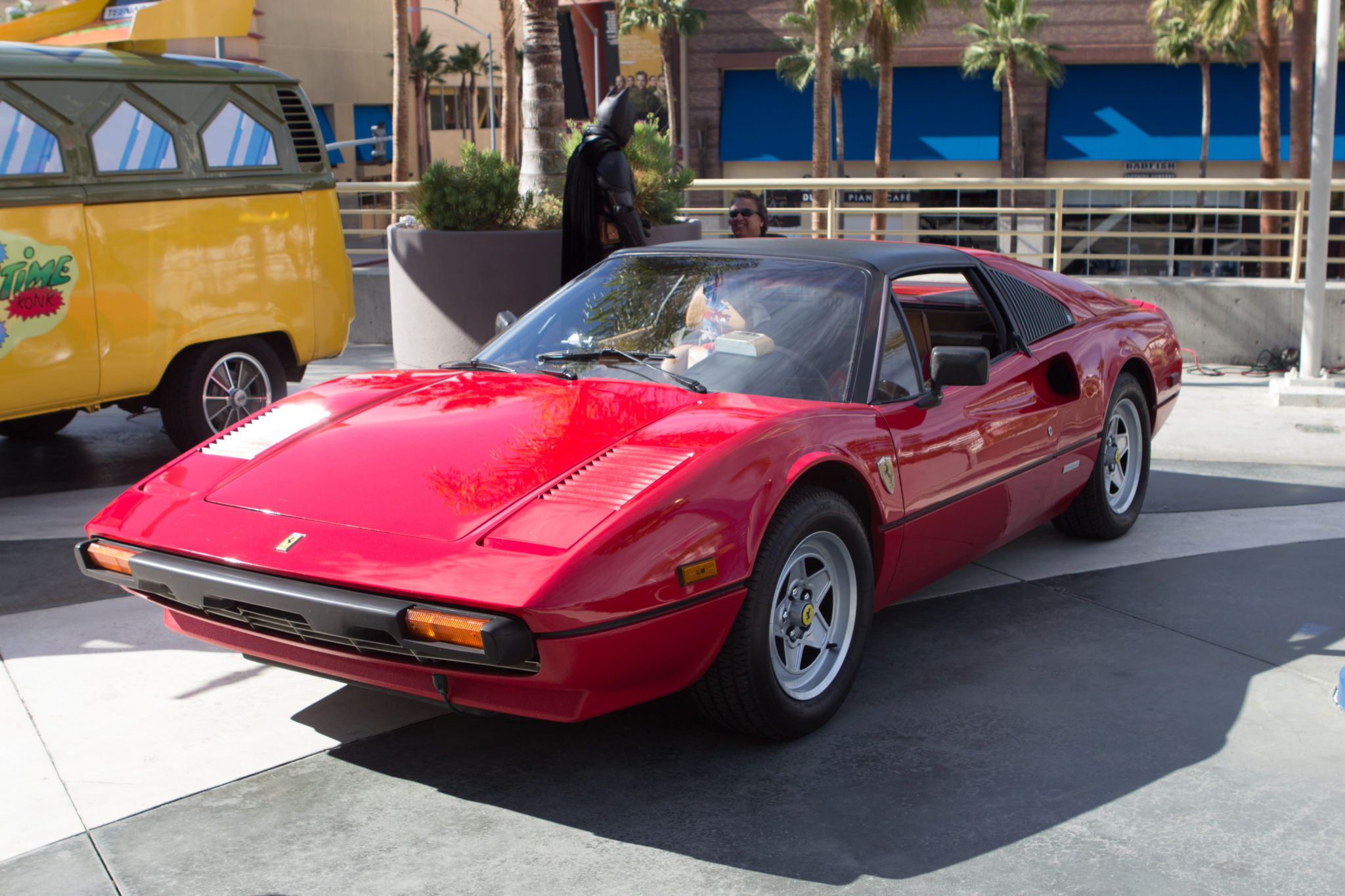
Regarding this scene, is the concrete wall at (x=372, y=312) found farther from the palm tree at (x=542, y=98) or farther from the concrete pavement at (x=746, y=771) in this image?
the concrete pavement at (x=746, y=771)

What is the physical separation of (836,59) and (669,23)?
19.8 ft

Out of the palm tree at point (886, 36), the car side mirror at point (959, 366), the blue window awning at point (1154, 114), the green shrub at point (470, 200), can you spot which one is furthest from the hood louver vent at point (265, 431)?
the blue window awning at point (1154, 114)

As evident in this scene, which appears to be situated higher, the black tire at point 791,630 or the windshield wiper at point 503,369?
the windshield wiper at point 503,369

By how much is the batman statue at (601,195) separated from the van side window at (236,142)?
1969 mm

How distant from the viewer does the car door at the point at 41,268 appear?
599 centimetres

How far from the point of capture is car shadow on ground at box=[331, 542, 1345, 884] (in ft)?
10.1

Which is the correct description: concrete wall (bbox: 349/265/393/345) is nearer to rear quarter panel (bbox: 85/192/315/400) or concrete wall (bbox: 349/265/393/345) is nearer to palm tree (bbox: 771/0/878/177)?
rear quarter panel (bbox: 85/192/315/400)

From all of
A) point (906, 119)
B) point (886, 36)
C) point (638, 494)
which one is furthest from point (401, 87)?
point (638, 494)

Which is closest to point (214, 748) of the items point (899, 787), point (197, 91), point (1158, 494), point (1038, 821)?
point (899, 787)

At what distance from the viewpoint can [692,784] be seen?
11.0ft

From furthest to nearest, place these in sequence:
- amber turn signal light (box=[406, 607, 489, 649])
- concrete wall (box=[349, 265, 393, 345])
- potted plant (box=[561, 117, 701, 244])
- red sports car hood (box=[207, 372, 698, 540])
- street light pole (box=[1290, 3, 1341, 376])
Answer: concrete wall (box=[349, 265, 393, 345]), potted plant (box=[561, 117, 701, 244]), street light pole (box=[1290, 3, 1341, 376]), red sports car hood (box=[207, 372, 698, 540]), amber turn signal light (box=[406, 607, 489, 649])

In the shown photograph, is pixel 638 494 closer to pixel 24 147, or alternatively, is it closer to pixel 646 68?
pixel 24 147

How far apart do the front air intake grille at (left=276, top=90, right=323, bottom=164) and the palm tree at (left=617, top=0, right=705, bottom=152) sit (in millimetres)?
33080

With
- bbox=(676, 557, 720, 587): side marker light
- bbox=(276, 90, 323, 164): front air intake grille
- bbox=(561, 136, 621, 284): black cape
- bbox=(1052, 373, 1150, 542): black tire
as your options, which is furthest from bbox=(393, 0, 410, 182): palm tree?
bbox=(676, 557, 720, 587): side marker light
